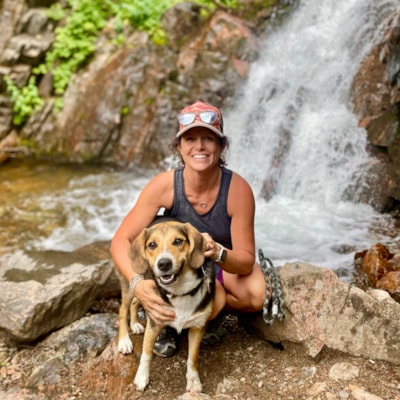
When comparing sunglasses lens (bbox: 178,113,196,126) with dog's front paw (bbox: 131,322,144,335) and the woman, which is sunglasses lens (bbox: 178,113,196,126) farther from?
dog's front paw (bbox: 131,322,144,335)

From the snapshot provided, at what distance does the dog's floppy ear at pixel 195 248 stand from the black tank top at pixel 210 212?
1.90ft

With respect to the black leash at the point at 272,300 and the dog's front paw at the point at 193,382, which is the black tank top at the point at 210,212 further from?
the dog's front paw at the point at 193,382

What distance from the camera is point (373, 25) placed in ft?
26.6

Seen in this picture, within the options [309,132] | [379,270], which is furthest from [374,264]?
[309,132]

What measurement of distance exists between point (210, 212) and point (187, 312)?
722 millimetres

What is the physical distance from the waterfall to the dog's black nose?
3.42 meters

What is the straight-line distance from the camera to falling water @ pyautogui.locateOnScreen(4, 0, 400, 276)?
5.97 m

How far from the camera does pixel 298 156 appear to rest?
7.34 metres

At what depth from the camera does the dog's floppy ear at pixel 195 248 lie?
2.27m

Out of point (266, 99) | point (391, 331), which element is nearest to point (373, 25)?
point (266, 99)

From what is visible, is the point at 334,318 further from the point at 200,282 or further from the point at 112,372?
the point at 112,372

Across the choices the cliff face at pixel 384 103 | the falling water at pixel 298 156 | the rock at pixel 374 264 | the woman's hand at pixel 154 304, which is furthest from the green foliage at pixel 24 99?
the woman's hand at pixel 154 304

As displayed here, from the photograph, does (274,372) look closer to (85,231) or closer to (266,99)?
(85,231)

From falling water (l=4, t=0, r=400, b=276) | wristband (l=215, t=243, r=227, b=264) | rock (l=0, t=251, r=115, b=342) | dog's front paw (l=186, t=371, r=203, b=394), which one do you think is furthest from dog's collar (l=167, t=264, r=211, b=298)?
falling water (l=4, t=0, r=400, b=276)
